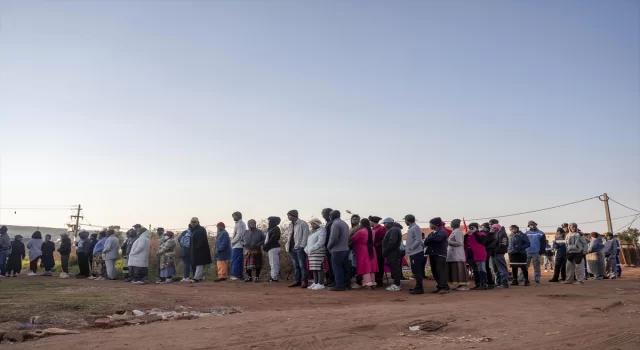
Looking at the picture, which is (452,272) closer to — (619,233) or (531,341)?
(531,341)

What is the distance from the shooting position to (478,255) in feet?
39.7

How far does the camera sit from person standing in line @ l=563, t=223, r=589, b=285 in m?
13.1

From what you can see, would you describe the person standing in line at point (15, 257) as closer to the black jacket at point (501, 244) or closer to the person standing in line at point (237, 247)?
the person standing in line at point (237, 247)

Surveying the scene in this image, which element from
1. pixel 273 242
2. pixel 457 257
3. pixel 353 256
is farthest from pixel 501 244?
pixel 273 242

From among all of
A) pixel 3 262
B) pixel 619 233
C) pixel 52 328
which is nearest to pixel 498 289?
pixel 52 328

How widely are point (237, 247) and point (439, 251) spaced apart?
6.08m

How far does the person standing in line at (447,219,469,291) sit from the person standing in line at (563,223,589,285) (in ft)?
12.1

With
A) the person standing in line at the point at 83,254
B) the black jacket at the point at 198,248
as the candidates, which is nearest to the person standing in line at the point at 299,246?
the black jacket at the point at 198,248

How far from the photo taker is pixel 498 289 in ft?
39.1

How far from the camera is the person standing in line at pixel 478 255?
12.1 meters

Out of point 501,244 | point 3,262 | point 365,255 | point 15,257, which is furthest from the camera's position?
point 15,257

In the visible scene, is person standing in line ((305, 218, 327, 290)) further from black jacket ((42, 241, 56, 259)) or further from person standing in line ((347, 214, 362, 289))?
black jacket ((42, 241, 56, 259))

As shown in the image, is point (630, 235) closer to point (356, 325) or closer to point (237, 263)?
point (237, 263)

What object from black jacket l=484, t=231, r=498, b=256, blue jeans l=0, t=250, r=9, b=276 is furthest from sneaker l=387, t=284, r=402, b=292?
blue jeans l=0, t=250, r=9, b=276
